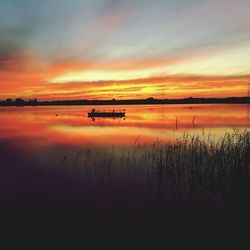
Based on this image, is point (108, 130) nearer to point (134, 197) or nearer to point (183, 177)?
point (183, 177)

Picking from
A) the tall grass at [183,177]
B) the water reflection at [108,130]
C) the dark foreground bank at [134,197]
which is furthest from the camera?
the water reflection at [108,130]

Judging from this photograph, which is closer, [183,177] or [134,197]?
[134,197]

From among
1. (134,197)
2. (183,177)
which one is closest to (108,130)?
(183,177)

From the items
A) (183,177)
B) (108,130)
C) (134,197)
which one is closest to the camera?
(134,197)

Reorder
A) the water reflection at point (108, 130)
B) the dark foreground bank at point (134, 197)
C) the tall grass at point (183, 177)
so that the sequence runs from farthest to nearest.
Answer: the water reflection at point (108, 130), the tall grass at point (183, 177), the dark foreground bank at point (134, 197)

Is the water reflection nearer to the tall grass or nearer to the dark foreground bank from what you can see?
the tall grass

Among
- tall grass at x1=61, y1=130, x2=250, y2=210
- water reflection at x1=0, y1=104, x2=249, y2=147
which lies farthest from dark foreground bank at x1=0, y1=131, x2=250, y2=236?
water reflection at x1=0, y1=104, x2=249, y2=147

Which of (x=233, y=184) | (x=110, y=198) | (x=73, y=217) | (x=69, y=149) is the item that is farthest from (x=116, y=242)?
(x=69, y=149)

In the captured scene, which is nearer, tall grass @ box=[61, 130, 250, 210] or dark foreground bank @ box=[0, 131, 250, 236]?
dark foreground bank @ box=[0, 131, 250, 236]

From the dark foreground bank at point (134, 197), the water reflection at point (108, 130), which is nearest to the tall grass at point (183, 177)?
the dark foreground bank at point (134, 197)

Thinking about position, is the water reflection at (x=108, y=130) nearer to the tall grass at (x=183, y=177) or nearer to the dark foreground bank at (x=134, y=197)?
the tall grass at (x=183, y=177)

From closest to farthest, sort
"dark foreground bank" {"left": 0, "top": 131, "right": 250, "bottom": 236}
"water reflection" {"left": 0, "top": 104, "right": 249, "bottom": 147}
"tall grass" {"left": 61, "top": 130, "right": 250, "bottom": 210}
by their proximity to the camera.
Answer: "dark foreground bank" {"left": 0, "top": 131, "right": 250, "bottom": 236} < "tall grass" {"left": 61, "top": 130, "right": 250, "bottom": 210} < "water reflection" {"left": 0, "top": 104, "right": 249, "bottom": 147}

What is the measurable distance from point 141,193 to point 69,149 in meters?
17.5

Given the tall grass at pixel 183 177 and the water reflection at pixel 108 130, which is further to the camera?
the water reflection at pixel 108 130
